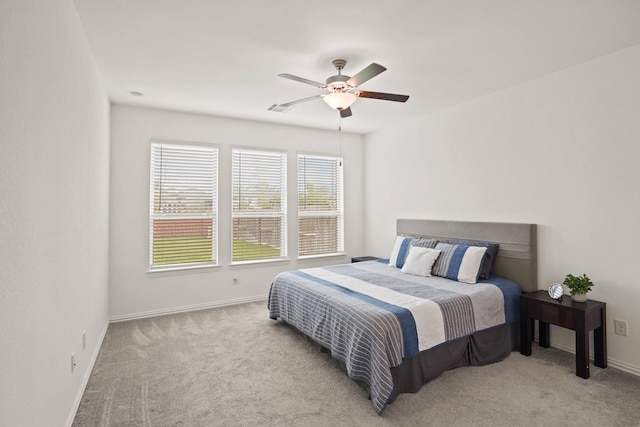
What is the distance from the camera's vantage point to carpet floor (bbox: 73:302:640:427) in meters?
2.23

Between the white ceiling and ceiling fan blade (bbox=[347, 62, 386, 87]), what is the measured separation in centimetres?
28

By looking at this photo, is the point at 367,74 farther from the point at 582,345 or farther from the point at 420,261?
the point at 582,345

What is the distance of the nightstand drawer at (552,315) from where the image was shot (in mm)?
2832

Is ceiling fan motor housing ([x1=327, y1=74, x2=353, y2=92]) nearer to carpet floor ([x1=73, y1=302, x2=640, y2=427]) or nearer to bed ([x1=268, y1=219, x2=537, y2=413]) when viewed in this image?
bed ([x1=268, y1=219, x2=537, y2=413])

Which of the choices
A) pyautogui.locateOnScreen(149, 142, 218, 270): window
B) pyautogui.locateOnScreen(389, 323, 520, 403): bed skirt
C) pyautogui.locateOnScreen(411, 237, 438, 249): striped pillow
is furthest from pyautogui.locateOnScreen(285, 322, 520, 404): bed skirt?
pyautogui.locateOnScreen(149, 142, 218, 270): window

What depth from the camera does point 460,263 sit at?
11.9 feet

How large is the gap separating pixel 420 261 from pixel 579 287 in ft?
4.84

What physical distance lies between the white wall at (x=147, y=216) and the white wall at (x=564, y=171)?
2.49 metres

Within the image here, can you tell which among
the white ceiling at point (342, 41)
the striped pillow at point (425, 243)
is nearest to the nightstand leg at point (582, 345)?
the striped pillow at point (425, 243)

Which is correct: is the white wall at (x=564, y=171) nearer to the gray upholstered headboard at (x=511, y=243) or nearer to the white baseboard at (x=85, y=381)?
the gray upholstered headboard at (x=511, y=243)

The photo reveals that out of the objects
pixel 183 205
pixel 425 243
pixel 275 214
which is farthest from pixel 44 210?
pixel 425 243

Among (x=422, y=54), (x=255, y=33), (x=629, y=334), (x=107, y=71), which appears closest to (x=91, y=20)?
(x=107, y=71)

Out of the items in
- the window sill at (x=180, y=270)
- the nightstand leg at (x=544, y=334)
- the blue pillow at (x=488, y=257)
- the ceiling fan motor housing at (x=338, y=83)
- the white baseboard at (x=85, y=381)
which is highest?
the ceiling fan motor housing at (x=338, y=83)

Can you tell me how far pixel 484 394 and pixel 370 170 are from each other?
4080mm
